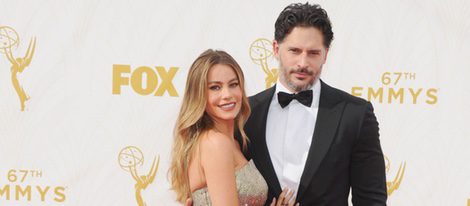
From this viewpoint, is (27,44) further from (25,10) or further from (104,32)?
(104,32)

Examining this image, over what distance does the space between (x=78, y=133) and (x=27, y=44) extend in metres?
0.63

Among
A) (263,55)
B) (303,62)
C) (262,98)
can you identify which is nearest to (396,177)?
(263,55)

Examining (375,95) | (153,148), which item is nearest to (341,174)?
(375,95)

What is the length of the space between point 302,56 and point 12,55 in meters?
2.01

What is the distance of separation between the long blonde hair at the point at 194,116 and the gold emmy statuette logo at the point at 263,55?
3.40ft

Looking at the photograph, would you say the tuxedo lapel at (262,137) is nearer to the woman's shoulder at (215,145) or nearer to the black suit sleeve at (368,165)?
the woman's shoulder at (215,145)

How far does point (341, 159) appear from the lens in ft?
4.77

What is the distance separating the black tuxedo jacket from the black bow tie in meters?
0.05

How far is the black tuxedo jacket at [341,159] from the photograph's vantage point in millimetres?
1451

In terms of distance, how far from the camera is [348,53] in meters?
2.52

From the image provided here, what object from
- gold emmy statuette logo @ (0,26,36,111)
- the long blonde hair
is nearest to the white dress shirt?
the long blonde hair

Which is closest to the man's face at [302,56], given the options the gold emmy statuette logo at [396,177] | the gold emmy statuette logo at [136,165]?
the gold emmy statuette logo at [396,177]

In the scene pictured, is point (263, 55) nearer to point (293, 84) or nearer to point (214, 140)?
point (293, 84)

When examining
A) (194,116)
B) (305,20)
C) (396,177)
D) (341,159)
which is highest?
(305,20)
